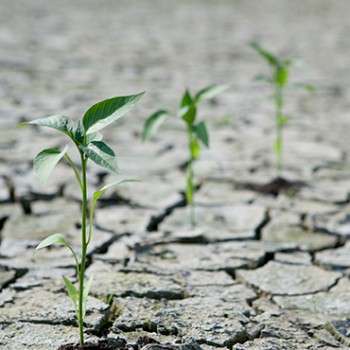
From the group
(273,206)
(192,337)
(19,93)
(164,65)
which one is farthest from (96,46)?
(192,337)

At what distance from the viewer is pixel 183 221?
2711 mm

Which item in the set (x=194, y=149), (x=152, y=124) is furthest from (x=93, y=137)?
(x=194, y=149)

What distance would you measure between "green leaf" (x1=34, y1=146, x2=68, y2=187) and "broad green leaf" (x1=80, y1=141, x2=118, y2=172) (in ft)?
0.20

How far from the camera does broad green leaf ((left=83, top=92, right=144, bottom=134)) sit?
58.7 inches

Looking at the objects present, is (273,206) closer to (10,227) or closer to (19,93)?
(10,227)

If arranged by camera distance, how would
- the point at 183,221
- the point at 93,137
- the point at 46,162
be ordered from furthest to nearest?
1. the point at 183,221
2. the point at 93,137
3. the point at 46,162

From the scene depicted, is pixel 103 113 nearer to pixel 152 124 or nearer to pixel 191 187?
pixel 152 124

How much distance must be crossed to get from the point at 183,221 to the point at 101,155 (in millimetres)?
1300

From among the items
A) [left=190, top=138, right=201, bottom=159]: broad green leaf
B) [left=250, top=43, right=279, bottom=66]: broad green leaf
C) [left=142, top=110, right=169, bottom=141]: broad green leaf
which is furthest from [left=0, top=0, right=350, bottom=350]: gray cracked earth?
[left=250, top=43, right=279, bottom=66]: broad green leaf

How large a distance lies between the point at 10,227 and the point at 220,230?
75 centimetres

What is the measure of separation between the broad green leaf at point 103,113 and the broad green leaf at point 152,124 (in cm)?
76

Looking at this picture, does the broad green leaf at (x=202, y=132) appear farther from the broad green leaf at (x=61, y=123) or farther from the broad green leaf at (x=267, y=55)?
the broad green leaf at (x=61, y=123)

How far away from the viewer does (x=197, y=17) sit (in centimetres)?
1030

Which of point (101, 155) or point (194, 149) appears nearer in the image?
point (101, 155)
